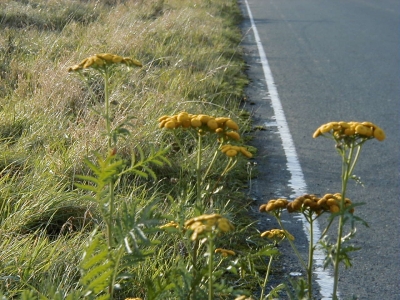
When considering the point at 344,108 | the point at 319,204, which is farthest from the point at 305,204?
the point at 344,108

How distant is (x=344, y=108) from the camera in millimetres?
8141

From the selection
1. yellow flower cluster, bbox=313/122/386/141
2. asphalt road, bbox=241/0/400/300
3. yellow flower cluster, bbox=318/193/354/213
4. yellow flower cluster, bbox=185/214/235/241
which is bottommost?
asphalt road, bbox=241/0/400/300

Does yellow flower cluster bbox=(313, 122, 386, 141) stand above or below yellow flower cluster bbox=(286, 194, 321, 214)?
above

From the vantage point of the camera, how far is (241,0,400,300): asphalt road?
429 centimetres

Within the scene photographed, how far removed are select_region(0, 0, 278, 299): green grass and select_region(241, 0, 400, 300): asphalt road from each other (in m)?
0.49

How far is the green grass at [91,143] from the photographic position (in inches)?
125

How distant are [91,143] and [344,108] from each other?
157 inches

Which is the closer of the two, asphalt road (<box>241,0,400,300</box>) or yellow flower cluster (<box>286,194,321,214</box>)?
yellow flower cluster (<box>286,194,321,214</box>)

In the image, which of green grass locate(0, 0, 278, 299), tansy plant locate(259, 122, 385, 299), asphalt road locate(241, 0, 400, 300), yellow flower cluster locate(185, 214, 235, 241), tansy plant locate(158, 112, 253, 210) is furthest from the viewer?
asphalt road locate(241, 0, 400, 300)

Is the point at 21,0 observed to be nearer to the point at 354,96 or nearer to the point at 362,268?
the point at 354,96

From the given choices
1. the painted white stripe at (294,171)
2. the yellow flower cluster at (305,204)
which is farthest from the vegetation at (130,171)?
the painted white stripe at (294,171)

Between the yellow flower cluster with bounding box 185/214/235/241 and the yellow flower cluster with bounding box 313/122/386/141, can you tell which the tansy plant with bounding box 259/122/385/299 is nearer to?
the yellow flower cluster with bounding box 313/122/386/141

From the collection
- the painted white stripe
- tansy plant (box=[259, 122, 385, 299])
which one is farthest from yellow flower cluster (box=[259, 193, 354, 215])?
the painted white stripe

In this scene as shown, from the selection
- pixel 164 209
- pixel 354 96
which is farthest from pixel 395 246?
pixel 354 96
